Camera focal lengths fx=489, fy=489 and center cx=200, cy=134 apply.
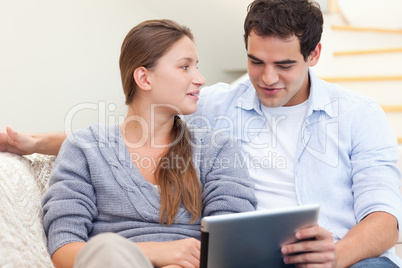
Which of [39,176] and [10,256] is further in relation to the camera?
[39,176]

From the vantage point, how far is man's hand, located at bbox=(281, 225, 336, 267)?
114cm

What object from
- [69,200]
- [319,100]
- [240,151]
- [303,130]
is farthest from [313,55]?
[69,200]

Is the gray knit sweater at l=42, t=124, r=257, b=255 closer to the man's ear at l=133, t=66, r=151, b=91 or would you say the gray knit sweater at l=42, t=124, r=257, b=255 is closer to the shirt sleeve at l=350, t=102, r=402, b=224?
the man's ear at l=133, t=66, r=151, b=91

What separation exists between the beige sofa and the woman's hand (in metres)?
0.27

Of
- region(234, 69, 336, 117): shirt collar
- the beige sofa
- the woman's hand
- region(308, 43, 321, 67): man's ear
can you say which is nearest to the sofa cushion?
the beige sofa

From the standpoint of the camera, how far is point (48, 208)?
1.33 metres

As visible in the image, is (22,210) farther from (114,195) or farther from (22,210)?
(114,195)

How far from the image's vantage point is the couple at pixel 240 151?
4.43 ft

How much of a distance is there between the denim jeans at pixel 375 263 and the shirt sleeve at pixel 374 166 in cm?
14

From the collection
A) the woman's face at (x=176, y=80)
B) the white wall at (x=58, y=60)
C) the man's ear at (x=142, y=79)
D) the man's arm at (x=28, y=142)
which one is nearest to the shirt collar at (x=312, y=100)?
the woman's face at (x=176, y=80)

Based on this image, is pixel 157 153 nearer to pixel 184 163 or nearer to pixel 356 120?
pixel 184 163

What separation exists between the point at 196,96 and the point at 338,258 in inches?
24.6

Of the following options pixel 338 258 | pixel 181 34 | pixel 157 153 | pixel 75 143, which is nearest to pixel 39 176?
pixel 75 143

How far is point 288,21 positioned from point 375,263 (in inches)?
30.2
